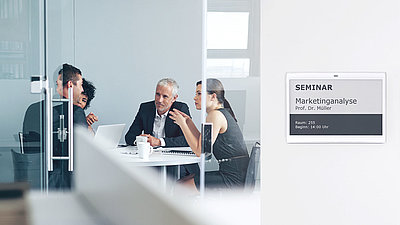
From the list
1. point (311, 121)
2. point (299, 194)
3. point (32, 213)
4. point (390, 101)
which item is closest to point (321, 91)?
point (311, 121)

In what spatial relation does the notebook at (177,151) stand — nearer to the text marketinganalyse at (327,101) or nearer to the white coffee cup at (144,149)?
the white coffee cup at (144,149)

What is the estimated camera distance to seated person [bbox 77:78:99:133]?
3686mm

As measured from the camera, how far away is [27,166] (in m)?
3.06

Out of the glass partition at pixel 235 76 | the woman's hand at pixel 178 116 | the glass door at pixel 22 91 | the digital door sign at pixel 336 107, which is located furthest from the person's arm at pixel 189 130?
the digital door sign at pixel 336 107

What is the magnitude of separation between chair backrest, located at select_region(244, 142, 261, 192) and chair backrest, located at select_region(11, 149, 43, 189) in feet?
3.66

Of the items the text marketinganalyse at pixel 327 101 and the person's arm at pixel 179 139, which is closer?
the text marketinganalyse at pixel 327 101

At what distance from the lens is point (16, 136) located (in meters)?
3.01

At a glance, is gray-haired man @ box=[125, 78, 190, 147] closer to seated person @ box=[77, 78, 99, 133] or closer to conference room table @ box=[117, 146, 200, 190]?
conference room table @ box=[117, 146, 200, 190]

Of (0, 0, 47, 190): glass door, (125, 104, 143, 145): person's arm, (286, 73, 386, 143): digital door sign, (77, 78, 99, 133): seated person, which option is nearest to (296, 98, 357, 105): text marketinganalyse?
(286, 73, 386, 143): digital door sign

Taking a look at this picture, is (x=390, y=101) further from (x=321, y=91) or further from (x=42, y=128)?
(x=42, y=128)

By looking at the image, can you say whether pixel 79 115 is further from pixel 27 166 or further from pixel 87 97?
pixel 27 166

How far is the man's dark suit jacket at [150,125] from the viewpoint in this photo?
380 cm

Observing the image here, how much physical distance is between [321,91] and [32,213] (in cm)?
252

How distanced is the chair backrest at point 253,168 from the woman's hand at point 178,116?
69 cm
